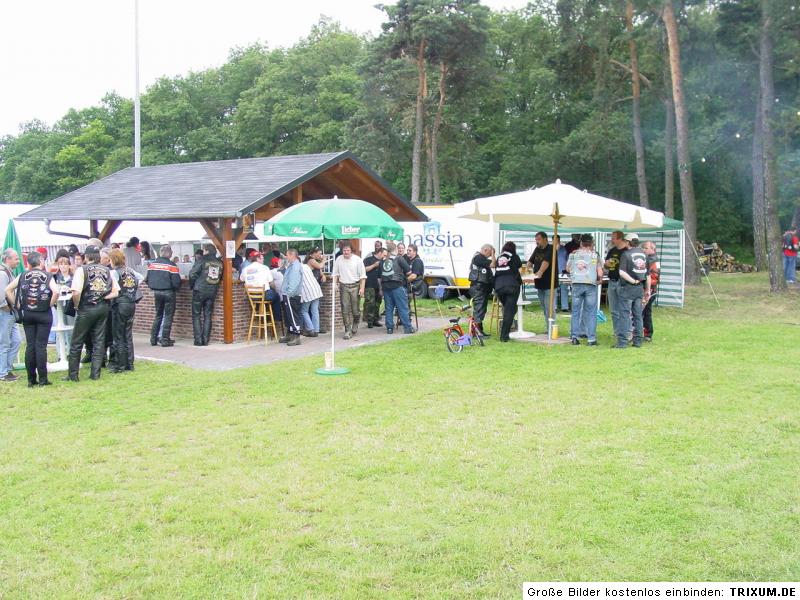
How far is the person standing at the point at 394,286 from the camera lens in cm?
1277

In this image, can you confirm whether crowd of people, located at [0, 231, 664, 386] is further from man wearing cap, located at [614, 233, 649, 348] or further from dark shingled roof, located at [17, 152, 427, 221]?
dark shingled roof, located at [17, 152, 427, 221]

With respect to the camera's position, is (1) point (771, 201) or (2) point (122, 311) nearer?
(2) point (122, 311)

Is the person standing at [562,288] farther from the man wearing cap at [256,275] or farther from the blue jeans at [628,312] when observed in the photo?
the man wearing cap at [256,275]

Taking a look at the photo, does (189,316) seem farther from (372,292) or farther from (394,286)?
(394,286)

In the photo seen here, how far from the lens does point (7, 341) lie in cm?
904

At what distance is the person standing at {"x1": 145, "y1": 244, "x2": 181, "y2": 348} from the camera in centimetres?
1170

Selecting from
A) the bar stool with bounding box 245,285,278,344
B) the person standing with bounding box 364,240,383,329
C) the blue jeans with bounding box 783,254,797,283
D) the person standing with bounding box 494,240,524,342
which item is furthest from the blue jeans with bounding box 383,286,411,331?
the blue jeans with bounding box 783,254,797,283

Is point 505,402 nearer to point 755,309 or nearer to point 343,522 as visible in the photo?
point 343,522

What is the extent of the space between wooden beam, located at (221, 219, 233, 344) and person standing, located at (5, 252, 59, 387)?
3.35 metres

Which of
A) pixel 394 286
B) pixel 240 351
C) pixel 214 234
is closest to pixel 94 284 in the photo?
pixel 240 351

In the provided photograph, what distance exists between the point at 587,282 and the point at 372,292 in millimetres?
4208

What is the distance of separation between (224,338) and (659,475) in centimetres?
823

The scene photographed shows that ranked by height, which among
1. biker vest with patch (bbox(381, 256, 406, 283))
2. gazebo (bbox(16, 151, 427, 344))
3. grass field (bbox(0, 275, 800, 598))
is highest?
gazebo (bbox(16, 151, 427, 344))

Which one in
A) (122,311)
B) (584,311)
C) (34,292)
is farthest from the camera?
(584,311)
